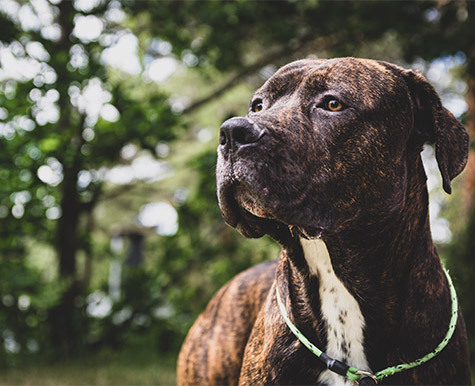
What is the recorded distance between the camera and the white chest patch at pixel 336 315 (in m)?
2.29

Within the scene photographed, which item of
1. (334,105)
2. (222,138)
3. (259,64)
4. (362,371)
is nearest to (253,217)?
(222,138)

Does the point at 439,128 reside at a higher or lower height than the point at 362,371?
higher

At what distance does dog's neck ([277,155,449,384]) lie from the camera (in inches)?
88.5

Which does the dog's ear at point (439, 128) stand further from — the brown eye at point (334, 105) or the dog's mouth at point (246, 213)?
the dog's mouth at point (246, 213)

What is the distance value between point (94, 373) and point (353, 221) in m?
4.97

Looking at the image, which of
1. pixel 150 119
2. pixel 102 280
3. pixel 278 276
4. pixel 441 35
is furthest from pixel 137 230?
pixel 278 276

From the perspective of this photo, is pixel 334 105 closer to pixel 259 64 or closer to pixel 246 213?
pixel 246 213

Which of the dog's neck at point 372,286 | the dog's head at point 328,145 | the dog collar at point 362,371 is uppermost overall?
the dog's head at point 328,145

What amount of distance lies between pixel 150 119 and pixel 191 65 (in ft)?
5.95

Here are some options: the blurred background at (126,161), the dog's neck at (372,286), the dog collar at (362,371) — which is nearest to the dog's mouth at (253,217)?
the dog's neck at (372,286)

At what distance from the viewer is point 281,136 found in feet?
6.40

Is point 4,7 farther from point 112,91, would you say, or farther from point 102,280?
point 102,280

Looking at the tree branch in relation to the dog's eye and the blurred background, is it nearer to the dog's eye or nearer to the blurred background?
the blurred background

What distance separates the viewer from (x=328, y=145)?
210 cm
